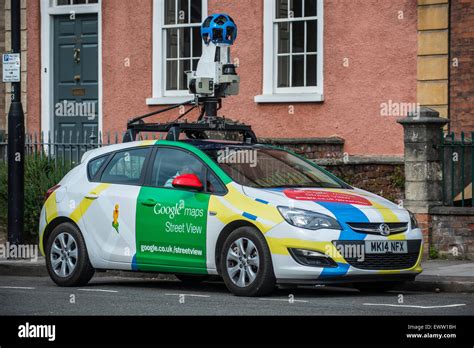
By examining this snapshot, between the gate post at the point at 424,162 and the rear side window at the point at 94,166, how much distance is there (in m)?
4.30

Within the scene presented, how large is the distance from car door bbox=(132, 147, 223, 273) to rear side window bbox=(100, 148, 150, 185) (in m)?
0.20

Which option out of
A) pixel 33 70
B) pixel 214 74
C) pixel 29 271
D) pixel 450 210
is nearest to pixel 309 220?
pixel 450 210

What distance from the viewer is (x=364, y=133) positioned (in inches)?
774

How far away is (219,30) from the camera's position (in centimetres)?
1797

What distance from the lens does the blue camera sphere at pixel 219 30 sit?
18.0m

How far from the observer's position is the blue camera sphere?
59.0 feet

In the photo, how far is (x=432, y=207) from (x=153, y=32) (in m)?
7.35

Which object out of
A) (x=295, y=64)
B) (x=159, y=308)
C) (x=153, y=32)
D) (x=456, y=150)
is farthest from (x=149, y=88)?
(x=159, y=308)

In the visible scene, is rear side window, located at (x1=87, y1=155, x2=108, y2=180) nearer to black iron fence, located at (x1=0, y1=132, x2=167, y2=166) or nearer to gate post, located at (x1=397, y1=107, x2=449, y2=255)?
black iron fence, located at (x1=0, y1=132, x2=167, y2=166)

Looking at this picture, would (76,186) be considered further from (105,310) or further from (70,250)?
(105,310)

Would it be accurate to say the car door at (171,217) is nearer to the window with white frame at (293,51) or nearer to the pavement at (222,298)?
the pavement at (222,298)

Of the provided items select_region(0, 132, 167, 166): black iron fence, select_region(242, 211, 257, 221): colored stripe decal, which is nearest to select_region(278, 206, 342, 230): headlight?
select_region(242, 211, 257, 221): colored stripe decal

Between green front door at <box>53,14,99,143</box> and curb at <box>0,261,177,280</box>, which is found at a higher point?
green front door at <box>53,14,99,143</box>

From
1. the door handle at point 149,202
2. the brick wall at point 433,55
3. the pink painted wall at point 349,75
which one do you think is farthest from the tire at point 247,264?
the pink painted wall at point 349,75
